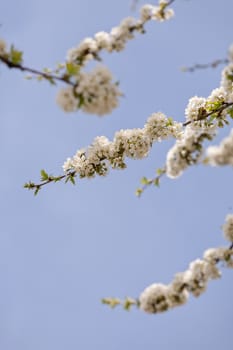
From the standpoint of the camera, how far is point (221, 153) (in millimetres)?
6793

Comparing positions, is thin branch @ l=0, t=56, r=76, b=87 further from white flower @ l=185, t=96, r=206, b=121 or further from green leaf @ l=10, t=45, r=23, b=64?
white flower @ l=185, t=96, r=206, b=121

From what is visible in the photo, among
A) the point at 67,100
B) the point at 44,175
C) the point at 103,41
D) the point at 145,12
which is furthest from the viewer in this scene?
the point at 44,175

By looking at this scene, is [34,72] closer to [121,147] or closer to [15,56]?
[15,56]

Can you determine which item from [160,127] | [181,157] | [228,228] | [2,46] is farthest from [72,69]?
[160,127]

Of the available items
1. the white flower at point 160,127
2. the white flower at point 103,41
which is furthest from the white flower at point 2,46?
the white flower at point 160,127

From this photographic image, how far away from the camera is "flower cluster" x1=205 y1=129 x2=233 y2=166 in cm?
680

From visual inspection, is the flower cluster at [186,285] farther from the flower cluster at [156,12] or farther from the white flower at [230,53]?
the flower cluster at [156,12]

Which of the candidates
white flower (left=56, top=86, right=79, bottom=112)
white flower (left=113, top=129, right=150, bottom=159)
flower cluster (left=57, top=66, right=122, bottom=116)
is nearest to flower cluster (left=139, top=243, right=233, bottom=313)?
flower cluster (left=57, top=66, right=122, bottom=116)

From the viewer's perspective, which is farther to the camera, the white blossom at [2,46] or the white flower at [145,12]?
the white flower at [145,12]

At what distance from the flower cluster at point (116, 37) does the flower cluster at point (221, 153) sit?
2.27 m

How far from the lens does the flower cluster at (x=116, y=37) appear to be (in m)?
7.24

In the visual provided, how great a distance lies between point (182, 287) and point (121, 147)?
164 inches

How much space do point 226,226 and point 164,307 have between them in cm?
207

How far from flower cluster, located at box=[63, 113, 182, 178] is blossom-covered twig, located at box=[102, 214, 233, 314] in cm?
350
